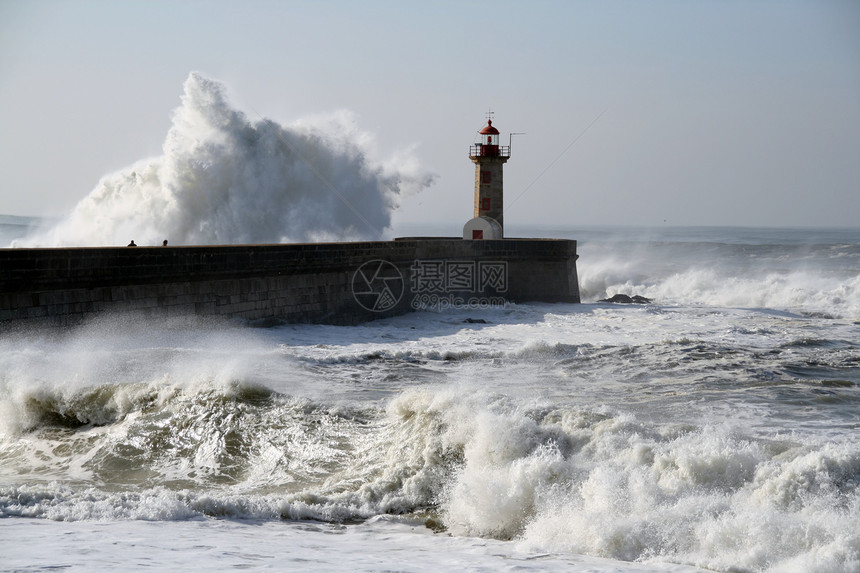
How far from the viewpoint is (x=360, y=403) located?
23.0ft

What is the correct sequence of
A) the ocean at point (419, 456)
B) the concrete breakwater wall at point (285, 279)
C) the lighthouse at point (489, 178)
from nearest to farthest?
the ocean at point (419, 456) → the concrete breakwater wall at point (285, 279) → the lighthouse at point (489, 178)

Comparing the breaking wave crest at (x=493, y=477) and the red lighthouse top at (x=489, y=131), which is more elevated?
the red lighthouse top at (x=489, y=131)

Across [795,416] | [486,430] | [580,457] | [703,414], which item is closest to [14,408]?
[486,430]

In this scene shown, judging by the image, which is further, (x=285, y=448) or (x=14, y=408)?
(x=14, y=408)

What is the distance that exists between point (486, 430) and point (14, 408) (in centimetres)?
407

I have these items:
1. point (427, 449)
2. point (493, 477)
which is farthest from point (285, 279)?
point (493, 477)

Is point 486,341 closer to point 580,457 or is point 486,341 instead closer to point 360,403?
point 360,403

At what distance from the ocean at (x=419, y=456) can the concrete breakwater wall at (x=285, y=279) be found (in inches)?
15.1

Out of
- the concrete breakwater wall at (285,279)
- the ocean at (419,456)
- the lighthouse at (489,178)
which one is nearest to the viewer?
the ocean at (419,456)

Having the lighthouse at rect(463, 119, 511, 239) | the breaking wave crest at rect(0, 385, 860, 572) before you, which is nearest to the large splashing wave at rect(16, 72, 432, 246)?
the lighthouse at rect(463, 119, 511, 239)

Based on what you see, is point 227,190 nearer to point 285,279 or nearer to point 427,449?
point 285,279

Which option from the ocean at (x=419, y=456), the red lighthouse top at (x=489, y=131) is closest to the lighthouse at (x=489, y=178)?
the red lighthouse top at (x=489, y=131)

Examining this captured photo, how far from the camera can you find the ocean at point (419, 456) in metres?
4.19

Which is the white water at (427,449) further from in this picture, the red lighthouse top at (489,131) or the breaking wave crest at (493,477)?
the red lighthouse top at (489,131)
